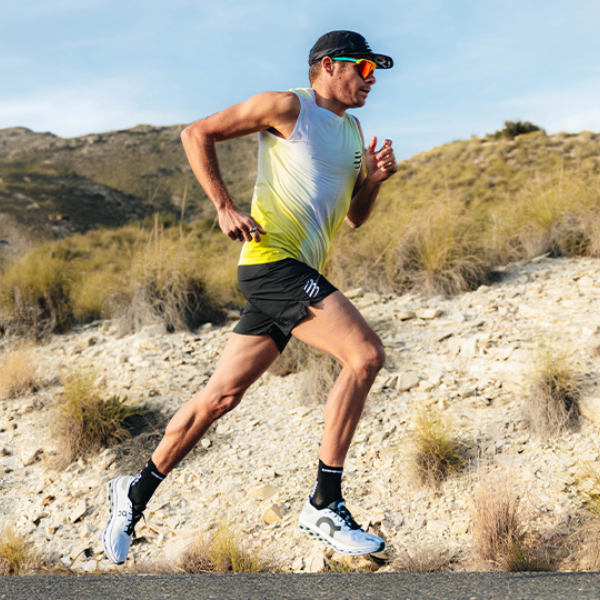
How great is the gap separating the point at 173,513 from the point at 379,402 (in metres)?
2.17

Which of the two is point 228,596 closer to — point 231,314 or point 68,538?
point 68,538

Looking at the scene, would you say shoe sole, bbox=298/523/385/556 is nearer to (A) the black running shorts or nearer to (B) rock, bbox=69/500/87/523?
(A) the black running shorts

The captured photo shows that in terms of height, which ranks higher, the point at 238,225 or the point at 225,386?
the point at 238,225

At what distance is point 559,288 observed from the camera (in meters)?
8.42

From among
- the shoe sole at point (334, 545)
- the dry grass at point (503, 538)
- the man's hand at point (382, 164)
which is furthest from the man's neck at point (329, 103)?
the dry grass at point (503, 538)

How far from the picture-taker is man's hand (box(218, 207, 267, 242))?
138 inches

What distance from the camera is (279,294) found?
3.61m

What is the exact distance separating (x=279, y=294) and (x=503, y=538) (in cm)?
225

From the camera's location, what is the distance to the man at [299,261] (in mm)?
3531

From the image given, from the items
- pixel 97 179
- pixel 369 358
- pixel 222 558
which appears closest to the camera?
pixel 369 358

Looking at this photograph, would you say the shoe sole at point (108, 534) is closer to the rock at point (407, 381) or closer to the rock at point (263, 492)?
the rock at point (263, 492)

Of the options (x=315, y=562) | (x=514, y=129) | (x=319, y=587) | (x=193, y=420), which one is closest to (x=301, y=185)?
(x=193, y=420)

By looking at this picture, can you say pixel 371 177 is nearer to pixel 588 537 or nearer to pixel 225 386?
pixel 225 386

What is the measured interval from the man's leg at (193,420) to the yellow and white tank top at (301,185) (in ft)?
1.61
